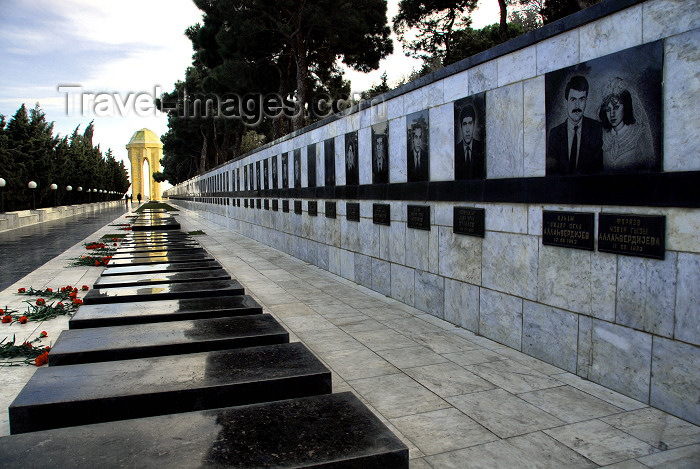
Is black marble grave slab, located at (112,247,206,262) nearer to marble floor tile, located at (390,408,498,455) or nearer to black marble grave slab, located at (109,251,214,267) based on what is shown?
black marble grave slab, located at (109,251,214,267)

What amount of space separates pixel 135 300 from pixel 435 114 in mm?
4294

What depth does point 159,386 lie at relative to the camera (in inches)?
112

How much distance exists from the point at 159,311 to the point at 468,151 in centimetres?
384

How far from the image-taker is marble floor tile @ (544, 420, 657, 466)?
314 centimetres

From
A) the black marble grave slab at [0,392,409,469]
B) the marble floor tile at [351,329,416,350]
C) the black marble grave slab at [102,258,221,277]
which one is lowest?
the marble floor tile at [351,329,416,350]

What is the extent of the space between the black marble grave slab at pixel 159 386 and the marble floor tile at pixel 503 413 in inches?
50.3

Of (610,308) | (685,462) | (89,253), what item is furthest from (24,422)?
(89,253)

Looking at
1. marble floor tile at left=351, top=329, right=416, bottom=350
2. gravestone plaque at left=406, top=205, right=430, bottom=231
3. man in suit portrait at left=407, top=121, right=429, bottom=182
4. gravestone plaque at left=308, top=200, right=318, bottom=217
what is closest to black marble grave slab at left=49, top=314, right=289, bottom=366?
marble floor tile at left=351, top=329, right=416, bottom=350

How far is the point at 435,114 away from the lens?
6.83 meters


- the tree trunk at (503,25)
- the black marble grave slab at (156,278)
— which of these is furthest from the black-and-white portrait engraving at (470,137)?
the tree trunk at (503,25)

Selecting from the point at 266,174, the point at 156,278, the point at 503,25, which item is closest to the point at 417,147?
the point at 156,278

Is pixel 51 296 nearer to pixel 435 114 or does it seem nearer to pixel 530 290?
pixel 435 114

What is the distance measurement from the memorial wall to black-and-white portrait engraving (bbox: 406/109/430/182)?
0.11ft

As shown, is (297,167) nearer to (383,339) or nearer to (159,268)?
(159,268)
